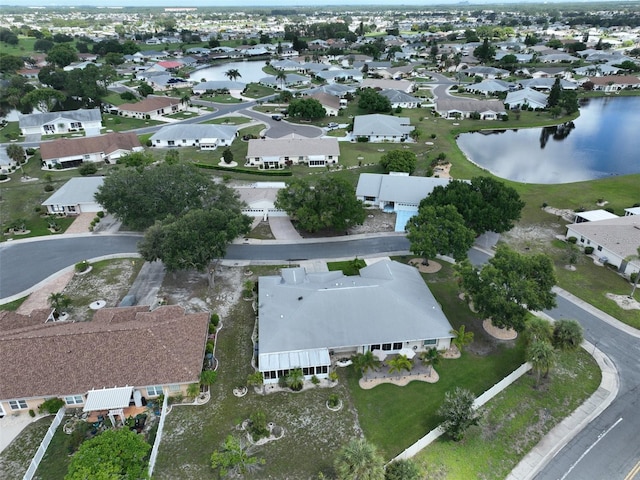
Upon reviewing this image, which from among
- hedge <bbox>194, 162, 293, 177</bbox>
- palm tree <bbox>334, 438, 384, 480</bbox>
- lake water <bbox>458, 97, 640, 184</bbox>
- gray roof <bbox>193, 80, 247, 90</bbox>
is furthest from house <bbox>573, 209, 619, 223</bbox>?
gray roof <bbox>193, 80, 247, 90</bbox>

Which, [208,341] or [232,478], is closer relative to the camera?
[232,478]

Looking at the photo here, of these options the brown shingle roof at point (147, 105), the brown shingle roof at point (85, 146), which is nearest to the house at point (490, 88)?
the brown shingle roof at point (147, 105)

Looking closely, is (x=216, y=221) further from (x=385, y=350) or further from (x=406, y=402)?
(x=406, y=402)

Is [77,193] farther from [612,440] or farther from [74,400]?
[612,440]

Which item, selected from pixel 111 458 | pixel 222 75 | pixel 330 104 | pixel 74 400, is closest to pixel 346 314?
pixel 111 458

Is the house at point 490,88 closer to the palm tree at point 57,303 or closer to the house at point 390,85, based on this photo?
the house at point 390,85

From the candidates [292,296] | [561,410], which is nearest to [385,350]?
[292,296]
